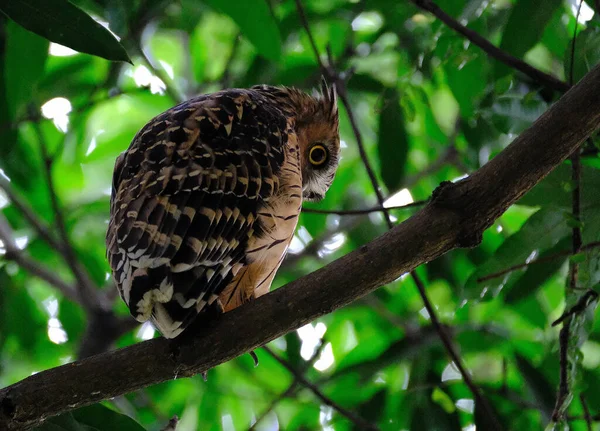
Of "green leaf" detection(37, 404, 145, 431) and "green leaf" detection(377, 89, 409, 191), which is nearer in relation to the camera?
"green leaf" detection(37, 404, 145, 431)

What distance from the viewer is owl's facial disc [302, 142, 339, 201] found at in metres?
3.23

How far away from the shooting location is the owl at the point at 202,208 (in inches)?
77.1

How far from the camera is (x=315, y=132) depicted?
330 cm

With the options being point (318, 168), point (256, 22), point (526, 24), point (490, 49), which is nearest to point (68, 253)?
point (318, 168)

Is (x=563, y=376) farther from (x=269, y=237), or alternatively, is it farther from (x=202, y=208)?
(x=202, y=208)

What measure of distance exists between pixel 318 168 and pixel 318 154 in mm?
80

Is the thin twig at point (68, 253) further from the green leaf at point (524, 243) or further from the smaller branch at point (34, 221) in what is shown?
the green leaf at point (524, 243)

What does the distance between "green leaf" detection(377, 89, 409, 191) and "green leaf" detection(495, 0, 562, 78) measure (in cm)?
60

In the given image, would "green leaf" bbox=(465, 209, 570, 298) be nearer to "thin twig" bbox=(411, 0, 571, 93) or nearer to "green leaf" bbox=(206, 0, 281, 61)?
"thin twig" bbox=(411, 0, 571, 93)

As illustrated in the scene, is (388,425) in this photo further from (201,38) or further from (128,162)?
(201,38)

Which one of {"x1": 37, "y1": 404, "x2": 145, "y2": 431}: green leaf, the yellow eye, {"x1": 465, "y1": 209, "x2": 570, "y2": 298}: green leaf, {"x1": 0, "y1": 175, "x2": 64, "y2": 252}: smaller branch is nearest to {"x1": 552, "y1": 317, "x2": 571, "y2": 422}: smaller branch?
{"x1": 465, "y1": 209, "x2": 570, "y2": 298}: green leaf

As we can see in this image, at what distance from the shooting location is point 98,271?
3.88m

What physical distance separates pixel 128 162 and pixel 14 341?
6.53 feet

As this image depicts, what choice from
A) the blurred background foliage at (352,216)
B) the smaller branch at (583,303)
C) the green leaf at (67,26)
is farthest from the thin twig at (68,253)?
the smaller branch at (583,303)
